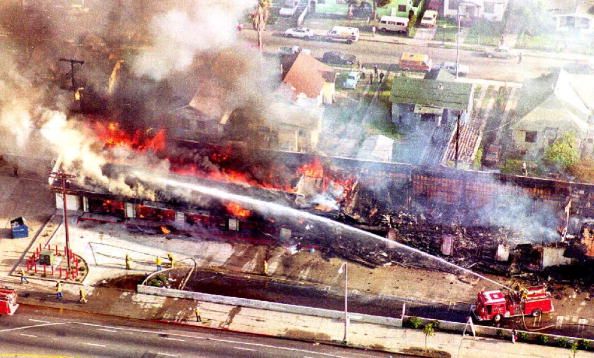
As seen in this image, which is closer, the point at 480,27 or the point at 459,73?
the point at 459,73

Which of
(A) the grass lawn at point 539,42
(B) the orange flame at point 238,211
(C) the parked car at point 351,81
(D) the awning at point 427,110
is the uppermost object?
(A) the grass lawn at point 539,42

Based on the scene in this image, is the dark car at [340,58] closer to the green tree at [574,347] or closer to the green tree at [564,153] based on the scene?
the green tree at [564,153]

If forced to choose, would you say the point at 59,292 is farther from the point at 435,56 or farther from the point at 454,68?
the point at 435,56

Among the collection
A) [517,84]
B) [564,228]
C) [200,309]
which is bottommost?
[200,309]

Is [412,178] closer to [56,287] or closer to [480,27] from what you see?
[56,287]

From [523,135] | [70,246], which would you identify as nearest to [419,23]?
[523,135]

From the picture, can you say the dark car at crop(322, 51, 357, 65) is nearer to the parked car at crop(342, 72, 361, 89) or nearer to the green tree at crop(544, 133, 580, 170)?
the parked car at crop(342, 72, 361, 89)

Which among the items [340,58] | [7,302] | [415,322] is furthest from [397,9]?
[7,302]

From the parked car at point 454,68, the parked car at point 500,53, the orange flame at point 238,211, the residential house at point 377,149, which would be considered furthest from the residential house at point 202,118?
the parked car at point 500,53
